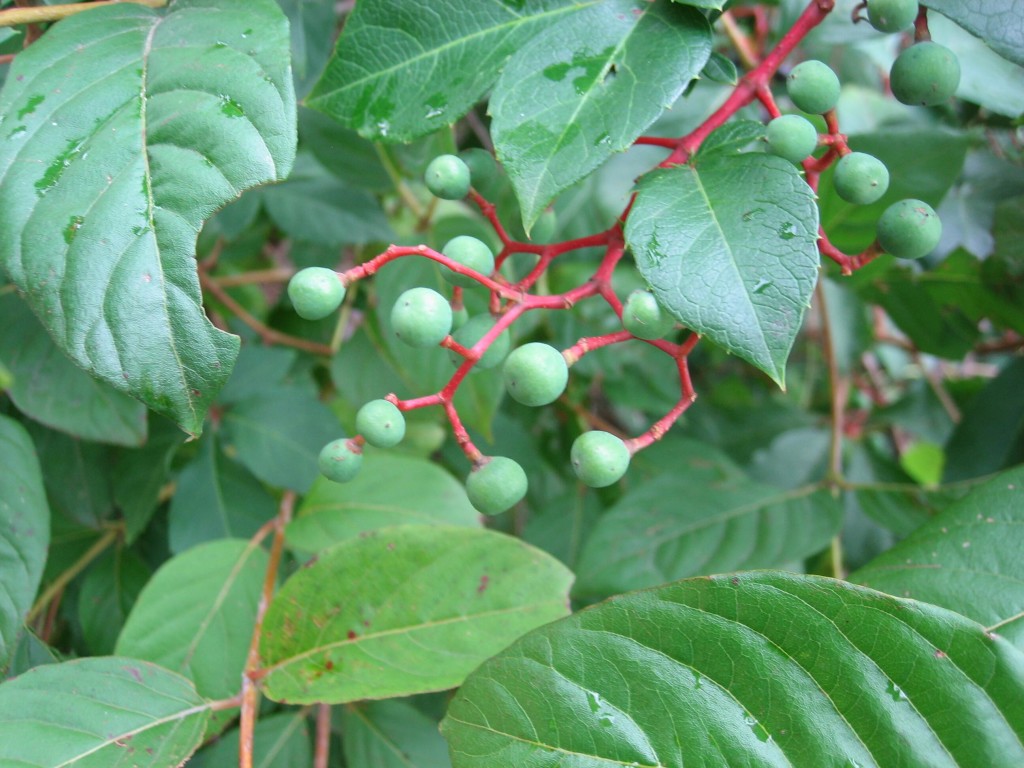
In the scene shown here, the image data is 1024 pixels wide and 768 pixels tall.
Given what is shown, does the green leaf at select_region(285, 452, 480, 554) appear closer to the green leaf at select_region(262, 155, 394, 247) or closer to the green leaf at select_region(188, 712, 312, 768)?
the green leaf at select_region(188, 712, 312, 768)

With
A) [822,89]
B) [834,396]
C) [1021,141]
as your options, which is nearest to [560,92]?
[822,89]

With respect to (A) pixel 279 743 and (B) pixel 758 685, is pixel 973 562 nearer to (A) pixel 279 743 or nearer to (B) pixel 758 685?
(B) pixel 758 685

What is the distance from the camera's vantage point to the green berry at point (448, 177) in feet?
2.72

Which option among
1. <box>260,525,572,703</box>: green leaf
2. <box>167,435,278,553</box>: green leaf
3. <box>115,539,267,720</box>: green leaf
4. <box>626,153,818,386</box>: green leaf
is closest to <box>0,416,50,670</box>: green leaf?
<box>115,539,267,720</box>: green leaf

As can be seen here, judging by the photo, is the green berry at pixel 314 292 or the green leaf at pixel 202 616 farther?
the green leaf at pixel 202 616

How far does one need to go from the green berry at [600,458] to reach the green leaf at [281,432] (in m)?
0.69

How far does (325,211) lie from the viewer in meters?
1.56

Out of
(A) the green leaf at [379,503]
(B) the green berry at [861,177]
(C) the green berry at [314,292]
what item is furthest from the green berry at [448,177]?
(A) the green leaf at [379,503]

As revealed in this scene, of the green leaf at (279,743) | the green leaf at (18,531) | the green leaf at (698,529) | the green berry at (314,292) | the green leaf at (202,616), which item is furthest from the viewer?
the green leaf at (698,529)

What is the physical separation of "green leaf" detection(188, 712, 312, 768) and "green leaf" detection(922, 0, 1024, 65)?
1.25 metres

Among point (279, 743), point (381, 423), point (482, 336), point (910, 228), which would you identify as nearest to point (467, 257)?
point (482, 336)

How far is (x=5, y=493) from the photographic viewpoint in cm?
90

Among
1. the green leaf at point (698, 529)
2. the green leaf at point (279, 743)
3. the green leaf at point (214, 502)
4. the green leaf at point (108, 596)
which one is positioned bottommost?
the green leaf at point (279, 743)

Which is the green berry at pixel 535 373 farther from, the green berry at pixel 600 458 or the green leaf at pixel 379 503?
the green leaf at pixel 379 503
